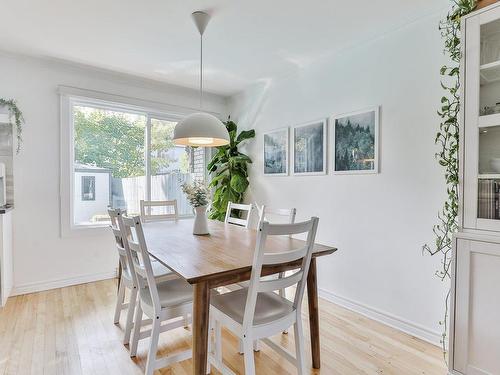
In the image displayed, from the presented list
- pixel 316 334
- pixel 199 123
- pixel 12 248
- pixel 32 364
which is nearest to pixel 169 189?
pixel 12 248

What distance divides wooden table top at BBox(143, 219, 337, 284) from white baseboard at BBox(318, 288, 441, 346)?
1208mm

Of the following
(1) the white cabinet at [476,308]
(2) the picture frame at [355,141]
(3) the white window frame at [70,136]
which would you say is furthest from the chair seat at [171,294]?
(3) the white window frame at [70,136]

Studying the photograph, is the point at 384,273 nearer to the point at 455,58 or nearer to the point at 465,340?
the point at 465,340

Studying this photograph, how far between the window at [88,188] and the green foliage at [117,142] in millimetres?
198

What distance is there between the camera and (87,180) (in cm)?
369

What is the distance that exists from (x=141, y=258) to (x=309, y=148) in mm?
2256

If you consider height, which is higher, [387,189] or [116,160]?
[116,160]

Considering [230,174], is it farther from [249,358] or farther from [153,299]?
[249,358]

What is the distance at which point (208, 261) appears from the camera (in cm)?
164

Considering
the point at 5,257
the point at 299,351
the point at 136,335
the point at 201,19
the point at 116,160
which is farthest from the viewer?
the point at 116,160

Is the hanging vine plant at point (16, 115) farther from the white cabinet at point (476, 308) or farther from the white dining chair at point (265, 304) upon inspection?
the white cabinet at point (476, 308)

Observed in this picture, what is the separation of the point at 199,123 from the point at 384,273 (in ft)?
6.85

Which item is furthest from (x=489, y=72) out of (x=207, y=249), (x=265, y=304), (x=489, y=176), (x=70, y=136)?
(x=70, y=136)

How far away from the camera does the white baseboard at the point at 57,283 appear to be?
315 cm
